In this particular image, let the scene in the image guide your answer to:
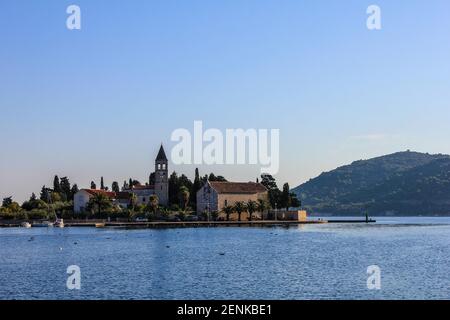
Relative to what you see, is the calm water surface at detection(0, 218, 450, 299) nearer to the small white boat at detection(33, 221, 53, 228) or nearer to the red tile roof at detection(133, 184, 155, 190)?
the small white boat at detection(33, 221, 53, 228)

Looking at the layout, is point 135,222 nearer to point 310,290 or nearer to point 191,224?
point 191,224

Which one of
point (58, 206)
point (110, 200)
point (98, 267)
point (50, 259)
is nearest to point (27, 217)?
point (58, 206)

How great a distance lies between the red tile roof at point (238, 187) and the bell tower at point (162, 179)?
13040mm

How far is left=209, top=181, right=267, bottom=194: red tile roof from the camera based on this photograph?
151125mm

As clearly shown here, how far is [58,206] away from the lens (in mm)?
156000

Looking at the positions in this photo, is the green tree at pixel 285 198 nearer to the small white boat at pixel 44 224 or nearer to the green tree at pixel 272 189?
the green tree at pixel 272 189

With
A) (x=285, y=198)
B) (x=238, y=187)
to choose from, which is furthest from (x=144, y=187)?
(x=285, y=198)

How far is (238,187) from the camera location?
153500mm

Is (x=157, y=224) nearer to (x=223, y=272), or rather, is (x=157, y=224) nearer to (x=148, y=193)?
(x=148, y=193)

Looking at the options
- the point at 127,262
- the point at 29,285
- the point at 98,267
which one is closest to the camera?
the point at 29,285

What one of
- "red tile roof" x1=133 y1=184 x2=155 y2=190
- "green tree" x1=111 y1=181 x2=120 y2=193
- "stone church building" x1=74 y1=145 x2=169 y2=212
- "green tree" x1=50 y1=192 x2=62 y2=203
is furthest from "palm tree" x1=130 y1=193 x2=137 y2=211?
"green tree" x1=111 y1=181 x2=120 y2=193

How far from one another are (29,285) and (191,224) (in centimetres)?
10342

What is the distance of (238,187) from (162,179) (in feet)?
64.6

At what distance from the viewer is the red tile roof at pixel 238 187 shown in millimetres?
151125
